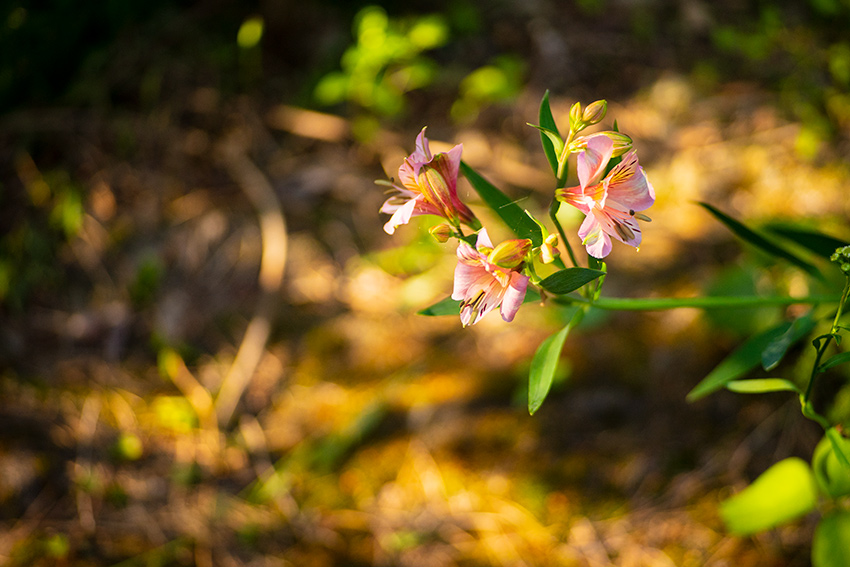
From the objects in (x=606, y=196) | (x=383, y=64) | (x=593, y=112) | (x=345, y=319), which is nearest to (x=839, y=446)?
(x=606, y=196)

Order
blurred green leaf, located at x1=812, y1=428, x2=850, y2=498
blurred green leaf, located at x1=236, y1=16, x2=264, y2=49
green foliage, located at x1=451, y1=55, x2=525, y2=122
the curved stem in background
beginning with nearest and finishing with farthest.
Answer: blurred green leaf, located at x1=812, y1=428, x2=850, y2=498 < the curved stem in background < green foliage, located at x1=451, y1=55, x2=525, y2=122 < blurred green leaf, located at x1=236, y1=16, x2=264, y2=49

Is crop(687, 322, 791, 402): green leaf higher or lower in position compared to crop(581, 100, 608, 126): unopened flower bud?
lower

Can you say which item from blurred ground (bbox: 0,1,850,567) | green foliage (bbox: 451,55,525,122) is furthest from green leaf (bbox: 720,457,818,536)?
green foliage (bbox: 451,55,525,122)

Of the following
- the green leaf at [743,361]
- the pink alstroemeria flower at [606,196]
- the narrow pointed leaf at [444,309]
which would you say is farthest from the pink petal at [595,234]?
the green leaf at [743,361]

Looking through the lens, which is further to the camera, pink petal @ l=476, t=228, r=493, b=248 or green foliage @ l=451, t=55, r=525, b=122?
green foliage @ l=451, t=55, r=525, b=122

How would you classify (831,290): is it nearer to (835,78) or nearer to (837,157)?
(837,157)

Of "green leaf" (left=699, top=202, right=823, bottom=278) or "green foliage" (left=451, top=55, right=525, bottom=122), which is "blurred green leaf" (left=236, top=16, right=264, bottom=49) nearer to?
"green foliage" (left=451, top=55, right=525, bottom=122)

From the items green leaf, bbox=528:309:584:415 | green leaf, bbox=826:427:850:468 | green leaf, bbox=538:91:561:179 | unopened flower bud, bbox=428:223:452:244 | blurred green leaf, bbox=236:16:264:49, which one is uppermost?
green leaf, bbox=538:91:561:179

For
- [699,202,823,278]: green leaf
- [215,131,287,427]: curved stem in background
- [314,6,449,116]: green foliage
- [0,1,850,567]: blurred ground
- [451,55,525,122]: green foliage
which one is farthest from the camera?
[451,55,525,122]: green foliage

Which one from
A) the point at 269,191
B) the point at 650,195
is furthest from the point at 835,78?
the point at 269,191

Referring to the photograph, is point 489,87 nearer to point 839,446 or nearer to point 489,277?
point 489,277
